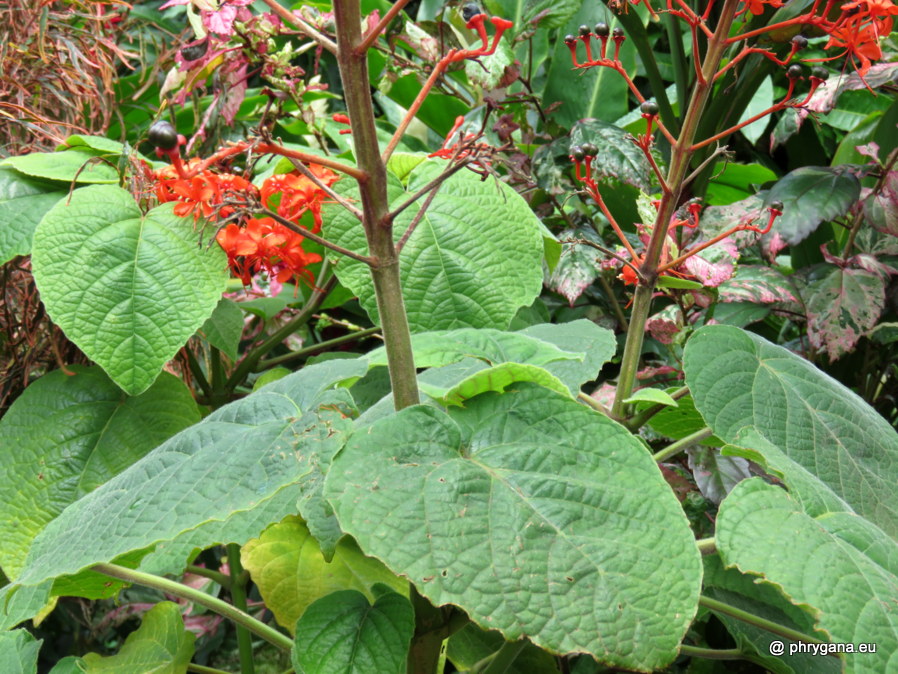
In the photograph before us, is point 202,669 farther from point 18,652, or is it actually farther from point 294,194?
point 294,194

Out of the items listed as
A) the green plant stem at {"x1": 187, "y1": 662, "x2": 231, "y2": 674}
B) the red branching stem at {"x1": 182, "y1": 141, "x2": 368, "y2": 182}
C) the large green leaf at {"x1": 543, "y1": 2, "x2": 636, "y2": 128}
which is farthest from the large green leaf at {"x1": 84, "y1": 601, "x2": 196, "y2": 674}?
the large green leaf at {"x1": 543, "y1": 2, "x2": 636, "y2": 128}

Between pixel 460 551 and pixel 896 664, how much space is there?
232mm

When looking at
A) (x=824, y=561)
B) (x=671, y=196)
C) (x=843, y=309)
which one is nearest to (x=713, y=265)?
(x=671, y=196)

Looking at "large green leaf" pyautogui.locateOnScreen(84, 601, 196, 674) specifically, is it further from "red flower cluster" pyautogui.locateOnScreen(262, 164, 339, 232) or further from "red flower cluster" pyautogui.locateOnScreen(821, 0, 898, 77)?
"red flower cluster" pyautogui.locateOnScreen(821, 0, 898, 77)

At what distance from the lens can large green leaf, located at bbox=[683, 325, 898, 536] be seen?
0.62 meters

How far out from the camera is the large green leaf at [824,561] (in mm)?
427

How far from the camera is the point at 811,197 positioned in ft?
3.34

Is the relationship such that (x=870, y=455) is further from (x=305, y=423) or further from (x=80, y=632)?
(x=80, y=632)

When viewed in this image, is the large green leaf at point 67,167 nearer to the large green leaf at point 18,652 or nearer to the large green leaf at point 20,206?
the large green leaf at point 20,206

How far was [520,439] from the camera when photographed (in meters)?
0.53

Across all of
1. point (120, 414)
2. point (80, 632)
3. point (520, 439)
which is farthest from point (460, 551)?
point (80, 632)

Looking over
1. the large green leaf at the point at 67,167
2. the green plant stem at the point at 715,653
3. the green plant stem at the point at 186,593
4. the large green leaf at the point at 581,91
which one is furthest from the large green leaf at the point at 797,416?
the large green leaf at the point at 581,91

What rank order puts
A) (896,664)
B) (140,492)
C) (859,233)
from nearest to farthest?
1. (896,664)
2. (140,492)
3. (859,233)

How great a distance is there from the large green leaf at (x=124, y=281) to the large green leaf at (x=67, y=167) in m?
0.07
